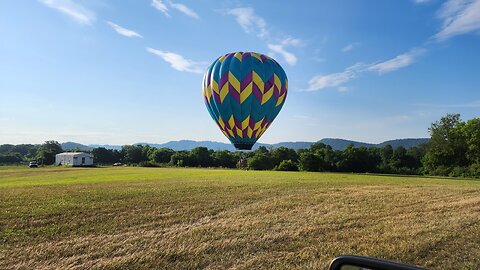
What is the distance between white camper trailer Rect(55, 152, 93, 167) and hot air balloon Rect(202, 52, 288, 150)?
7165cm

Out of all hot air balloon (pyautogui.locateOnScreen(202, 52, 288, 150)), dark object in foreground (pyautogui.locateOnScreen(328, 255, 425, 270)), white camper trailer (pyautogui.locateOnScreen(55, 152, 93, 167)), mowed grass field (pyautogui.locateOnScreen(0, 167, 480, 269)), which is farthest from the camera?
white camper trailer (pyautogui.locateOnScreen(55, 152, 93, 167))

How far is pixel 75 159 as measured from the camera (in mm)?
92000

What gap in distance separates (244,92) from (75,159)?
76449 mm

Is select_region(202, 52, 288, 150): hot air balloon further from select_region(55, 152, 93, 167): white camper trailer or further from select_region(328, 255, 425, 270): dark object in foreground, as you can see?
select_region(55, 152, 93, 167): white camper trailer

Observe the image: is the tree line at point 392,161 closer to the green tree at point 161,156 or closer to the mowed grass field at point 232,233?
the green tree at point 161,156

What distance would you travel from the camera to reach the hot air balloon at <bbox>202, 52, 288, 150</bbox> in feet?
90.7

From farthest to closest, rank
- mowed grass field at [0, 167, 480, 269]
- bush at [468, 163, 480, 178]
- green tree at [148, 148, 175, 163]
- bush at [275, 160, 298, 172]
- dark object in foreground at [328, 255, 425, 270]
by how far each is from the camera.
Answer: green tree at [148, 148, 175, 163]
bush at [275, 160, 298, 172]
bush at [468, 163, 480, 178]
mowed grass field at [0, 167, 480, 269]
dark object in foreground at [328, 255, 425, 270]

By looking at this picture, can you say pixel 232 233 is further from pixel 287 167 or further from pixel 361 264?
pixel 287 167

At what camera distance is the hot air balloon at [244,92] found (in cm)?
2764

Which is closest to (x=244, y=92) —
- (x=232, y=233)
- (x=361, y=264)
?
(x=232, y=233)

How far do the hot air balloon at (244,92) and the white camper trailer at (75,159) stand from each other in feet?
235

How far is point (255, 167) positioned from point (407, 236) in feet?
206

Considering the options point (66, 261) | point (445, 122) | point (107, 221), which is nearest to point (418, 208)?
point (107, 221)

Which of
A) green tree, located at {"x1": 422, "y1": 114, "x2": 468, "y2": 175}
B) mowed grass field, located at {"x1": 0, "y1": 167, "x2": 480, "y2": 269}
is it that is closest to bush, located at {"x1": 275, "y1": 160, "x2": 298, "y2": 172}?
green tree, located at {"x1": 422, "y1": 114, "x2": 468, "y2": 175}
